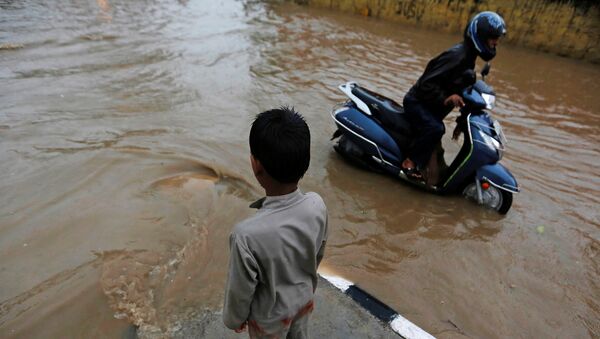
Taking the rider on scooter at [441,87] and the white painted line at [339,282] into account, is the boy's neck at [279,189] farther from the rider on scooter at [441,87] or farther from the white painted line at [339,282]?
the rider on scooter at [441,87]

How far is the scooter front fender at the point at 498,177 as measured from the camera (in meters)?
3.69

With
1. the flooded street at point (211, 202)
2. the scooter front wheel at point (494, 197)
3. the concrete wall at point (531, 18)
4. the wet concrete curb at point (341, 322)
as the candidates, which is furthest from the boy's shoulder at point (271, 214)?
the concrete wall at point (531, 18)

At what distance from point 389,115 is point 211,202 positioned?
217 centimetres

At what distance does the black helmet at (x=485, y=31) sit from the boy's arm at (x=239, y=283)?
3.00 metres

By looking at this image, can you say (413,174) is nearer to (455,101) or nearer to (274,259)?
(455,101)

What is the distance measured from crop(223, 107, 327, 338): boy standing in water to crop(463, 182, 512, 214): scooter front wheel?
9.79ft

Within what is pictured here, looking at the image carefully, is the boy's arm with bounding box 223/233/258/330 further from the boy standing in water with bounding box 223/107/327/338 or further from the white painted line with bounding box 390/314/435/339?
the white painted line with bounding box 390/314/435/339

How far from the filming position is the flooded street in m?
2.62

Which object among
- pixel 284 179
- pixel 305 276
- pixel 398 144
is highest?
pixel 284 179

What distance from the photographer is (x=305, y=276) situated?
159cm

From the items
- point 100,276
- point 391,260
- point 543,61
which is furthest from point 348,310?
point 543,61

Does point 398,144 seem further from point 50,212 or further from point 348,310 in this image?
point 50,212

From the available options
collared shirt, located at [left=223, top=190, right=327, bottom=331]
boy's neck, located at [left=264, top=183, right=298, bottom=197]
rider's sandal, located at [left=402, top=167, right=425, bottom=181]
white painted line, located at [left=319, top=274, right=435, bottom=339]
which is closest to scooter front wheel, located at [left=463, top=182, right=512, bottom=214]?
rider's sandal, located at [left=402, top=167, right=425, bottom=181]

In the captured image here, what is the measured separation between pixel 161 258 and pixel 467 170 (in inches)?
120
